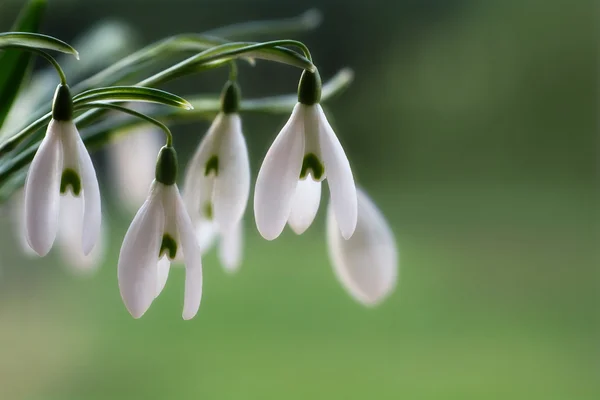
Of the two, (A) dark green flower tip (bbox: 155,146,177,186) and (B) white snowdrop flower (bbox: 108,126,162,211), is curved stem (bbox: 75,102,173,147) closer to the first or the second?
(A) dark green flower tip (bbox: 155,146,177,186)

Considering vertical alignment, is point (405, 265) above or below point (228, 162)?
above

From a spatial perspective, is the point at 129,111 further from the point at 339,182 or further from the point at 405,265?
the point at 405,265

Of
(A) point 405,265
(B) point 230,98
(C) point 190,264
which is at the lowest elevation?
(C) point 190,264

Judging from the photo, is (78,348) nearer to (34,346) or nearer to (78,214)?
(34,346)

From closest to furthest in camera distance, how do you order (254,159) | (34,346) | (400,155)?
(254,159) → (34,346) → (400,155)

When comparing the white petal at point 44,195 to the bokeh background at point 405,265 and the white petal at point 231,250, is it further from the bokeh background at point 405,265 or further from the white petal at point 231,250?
the bokeh background at point 405,265

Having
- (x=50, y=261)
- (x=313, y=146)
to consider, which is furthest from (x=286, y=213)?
(x=50, y=261)

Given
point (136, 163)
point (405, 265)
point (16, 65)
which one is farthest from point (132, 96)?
point (405, 265)
